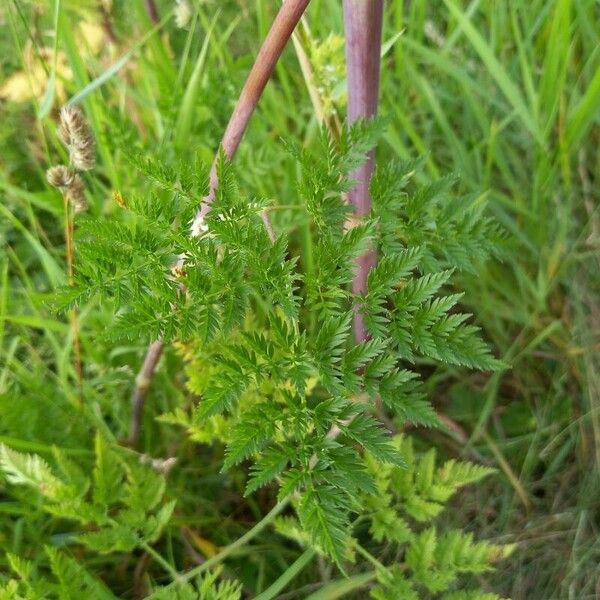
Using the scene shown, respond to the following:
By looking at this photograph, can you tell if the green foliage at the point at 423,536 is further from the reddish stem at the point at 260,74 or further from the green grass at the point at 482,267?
the reddish stem at the point at 260,74

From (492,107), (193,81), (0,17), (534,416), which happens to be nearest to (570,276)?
(534,416)

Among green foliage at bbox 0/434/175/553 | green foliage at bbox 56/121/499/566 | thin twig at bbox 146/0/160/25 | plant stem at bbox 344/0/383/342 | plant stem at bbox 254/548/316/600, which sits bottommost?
plant stem at bbox 254/548/316/600

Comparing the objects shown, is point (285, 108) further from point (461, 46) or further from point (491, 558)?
point (491, 558)

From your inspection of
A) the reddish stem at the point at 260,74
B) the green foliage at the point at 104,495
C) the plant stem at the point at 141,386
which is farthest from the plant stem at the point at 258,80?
the green foliage at the point at 104,495

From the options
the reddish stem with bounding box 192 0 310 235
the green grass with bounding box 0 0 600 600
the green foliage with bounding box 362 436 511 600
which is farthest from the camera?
the green grass with bounding box 0 0 600 600

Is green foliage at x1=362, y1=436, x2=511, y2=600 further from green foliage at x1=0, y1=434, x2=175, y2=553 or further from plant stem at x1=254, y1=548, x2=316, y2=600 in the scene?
green foliage at x1=0, y1=434, x2=175, y2=553

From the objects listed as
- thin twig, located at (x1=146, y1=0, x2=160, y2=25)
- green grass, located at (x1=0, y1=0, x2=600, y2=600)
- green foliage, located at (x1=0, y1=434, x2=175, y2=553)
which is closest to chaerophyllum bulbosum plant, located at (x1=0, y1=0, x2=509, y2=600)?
green foliage, located at (x1=0, y1=434, x2=175, y2=553)

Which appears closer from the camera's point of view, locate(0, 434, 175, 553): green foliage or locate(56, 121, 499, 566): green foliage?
locate(56, 121, 499, 566): green foliage

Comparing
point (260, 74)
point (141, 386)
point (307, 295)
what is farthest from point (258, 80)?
point (141, 386)

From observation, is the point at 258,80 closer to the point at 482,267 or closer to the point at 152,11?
the point at 152,11
